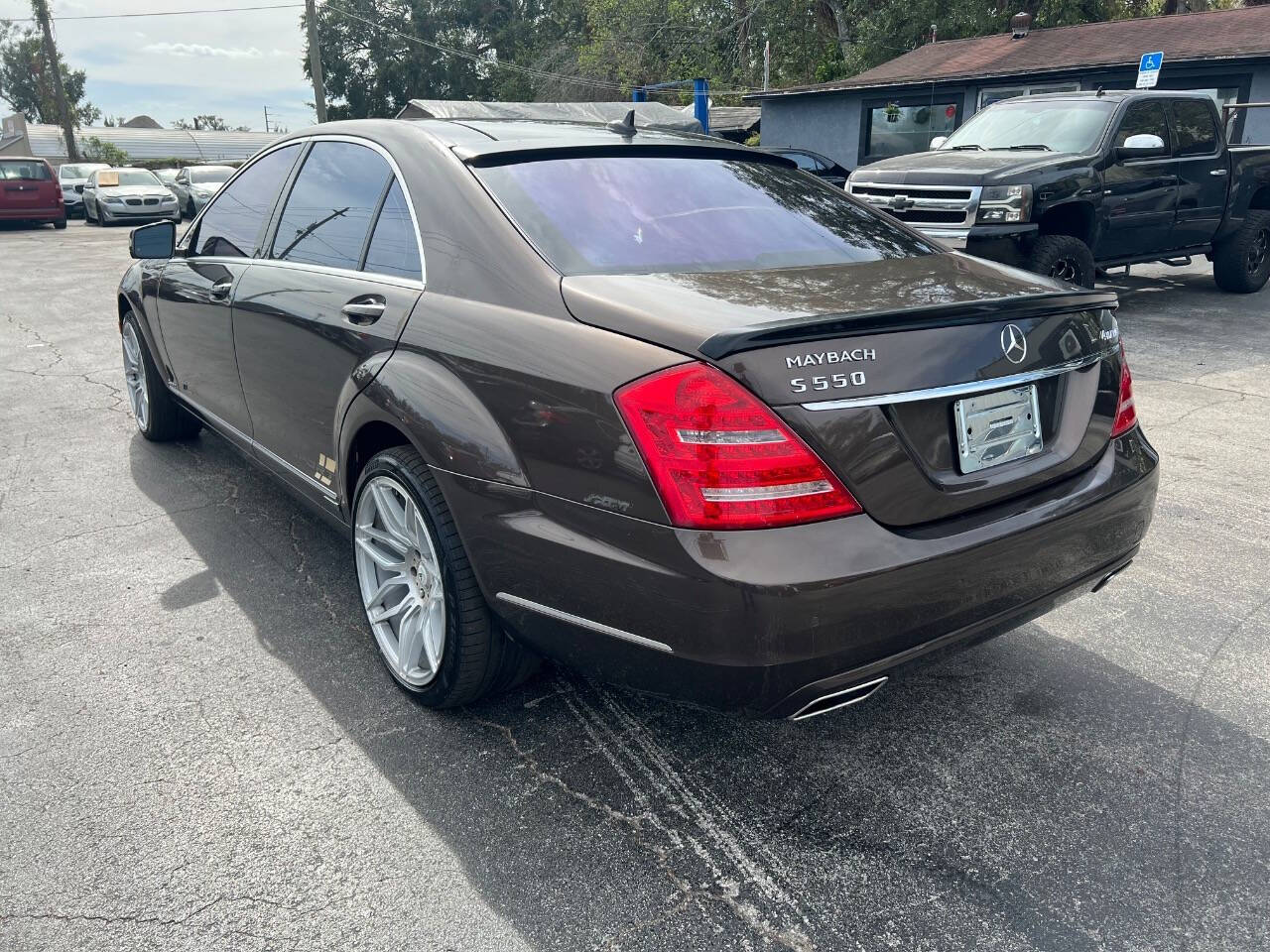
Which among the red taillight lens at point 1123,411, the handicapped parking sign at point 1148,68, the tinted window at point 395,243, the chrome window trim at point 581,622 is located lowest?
the chrome window trim at point 581,622

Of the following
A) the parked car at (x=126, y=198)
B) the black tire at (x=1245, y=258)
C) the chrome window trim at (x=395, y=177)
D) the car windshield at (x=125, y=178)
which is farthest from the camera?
the car windshield at (x=125, y=178)

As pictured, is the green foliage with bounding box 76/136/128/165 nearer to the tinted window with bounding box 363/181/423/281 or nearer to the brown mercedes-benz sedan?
the tinted window with bounding box 363/181/423/281

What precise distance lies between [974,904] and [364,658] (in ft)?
6.36

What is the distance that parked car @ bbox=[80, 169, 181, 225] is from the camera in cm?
2459

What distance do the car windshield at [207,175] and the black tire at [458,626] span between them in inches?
957

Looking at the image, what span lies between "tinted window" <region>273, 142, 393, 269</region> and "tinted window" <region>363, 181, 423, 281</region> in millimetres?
85

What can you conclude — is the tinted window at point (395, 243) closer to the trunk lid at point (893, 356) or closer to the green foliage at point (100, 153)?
the trunk lid at point (893, 356)

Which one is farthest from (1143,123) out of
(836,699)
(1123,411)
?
(836,699)

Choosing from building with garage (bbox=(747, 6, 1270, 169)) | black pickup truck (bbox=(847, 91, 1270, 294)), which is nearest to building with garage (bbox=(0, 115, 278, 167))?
building with garage (bbox=(747, 6, 1270, 169))

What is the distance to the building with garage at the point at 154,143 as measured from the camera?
5078cm

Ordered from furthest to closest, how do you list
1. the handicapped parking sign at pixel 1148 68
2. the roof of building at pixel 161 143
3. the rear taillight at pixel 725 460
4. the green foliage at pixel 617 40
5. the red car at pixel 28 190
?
the roof of building at pixel 161 143
the green foliage at pixel 617 40
the red car at pixel 28 190
the handicapped parking sign at pixel 1148 68
the rear taillight at pixel 725 460

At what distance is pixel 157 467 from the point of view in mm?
5102

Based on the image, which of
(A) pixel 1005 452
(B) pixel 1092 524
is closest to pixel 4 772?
(A) pixel 1005 452

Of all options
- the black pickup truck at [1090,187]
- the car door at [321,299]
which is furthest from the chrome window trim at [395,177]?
the black pickup truck at [1090,187]
